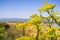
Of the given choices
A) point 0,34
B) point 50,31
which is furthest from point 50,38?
point 0,34

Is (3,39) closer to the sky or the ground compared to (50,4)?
closer to the ground

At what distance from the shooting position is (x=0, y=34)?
21516mm

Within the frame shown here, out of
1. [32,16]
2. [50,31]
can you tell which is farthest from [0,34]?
[50,31]

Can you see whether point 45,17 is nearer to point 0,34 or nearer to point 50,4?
point 50,4

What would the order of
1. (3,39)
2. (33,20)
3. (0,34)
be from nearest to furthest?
(33,20)
(0,34)
(3,39)

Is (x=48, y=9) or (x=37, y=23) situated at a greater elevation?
(x=48, y=9)

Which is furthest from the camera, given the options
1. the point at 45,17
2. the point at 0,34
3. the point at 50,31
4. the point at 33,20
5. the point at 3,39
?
the point at 3,39

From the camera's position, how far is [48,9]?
411 inches

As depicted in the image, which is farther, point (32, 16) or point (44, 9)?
point (32, 16)

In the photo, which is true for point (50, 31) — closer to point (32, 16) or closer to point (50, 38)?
point (50, 38)

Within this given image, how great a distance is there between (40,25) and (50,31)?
4.19 feet

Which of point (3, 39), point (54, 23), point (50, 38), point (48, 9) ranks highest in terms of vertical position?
point (48, 9)

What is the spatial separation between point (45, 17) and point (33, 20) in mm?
1026

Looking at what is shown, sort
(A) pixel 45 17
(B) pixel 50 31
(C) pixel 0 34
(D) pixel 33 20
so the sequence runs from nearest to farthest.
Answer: (B) pixel 50 31 < (D) pixel 33 20 < (A) pixel 45 17 < (C) pixel 0 34
